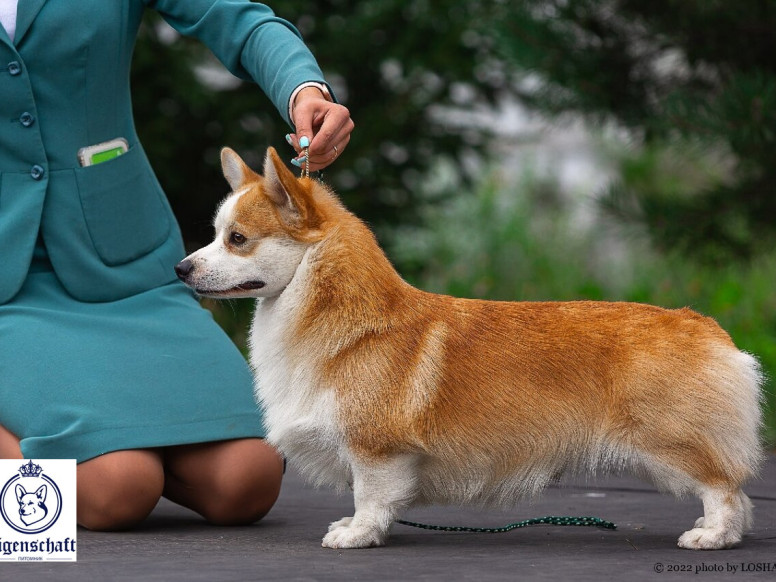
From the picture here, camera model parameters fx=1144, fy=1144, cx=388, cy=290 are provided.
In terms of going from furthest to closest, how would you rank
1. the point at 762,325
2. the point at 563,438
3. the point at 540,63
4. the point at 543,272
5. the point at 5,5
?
1. the point at 543,272
2. the point at 762,325
3. the point at 540,63
4. the point at 5,5
5. the point at 563,438

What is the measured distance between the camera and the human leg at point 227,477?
11.3ft

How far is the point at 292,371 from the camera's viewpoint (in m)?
3.01

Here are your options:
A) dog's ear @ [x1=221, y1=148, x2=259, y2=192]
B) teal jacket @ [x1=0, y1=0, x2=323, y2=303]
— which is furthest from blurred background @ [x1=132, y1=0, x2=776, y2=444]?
dog's ear @ [x1=221, y1=148, x2=259, y2=192]

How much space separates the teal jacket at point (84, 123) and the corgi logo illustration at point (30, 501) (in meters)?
0.77

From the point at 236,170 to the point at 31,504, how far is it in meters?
1.04

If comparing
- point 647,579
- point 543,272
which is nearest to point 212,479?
point 647,579

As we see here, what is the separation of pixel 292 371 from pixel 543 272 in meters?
5.10

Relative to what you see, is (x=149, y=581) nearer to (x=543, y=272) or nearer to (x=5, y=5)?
(x=5, y=5)

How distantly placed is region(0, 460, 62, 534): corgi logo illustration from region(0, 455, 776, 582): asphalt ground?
4.8 inches

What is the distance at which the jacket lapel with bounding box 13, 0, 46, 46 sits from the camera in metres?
3.39

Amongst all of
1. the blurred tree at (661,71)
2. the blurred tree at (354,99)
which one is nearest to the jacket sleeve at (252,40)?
the blurred tree at (661,71)

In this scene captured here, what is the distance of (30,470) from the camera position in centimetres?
291

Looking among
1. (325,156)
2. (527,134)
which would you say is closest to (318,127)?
(325,156)

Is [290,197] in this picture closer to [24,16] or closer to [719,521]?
[24,16]
